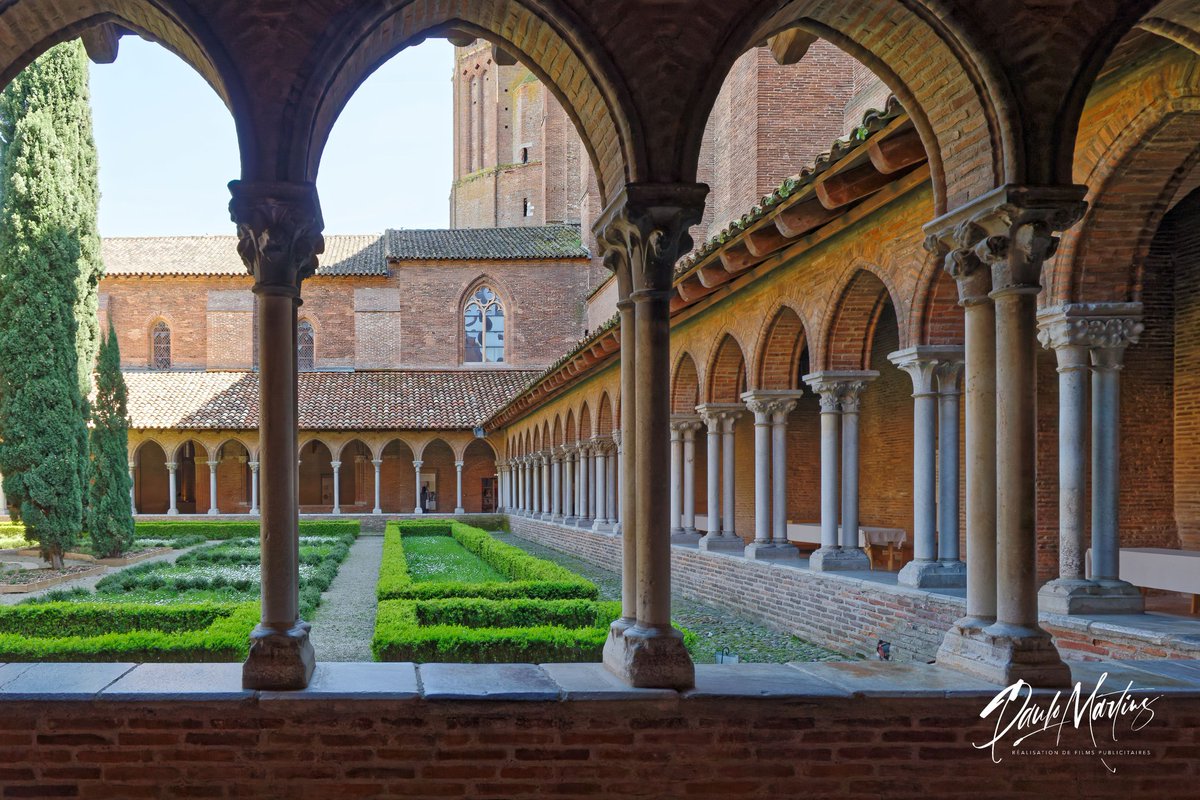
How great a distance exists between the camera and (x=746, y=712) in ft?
14.2

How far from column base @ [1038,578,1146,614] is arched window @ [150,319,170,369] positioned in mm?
35521

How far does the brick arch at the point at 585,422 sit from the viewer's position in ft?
73.5

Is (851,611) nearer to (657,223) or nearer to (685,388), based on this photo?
(657,223)

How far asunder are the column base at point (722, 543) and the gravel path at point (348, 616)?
450cm

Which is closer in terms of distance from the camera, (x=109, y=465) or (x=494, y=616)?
(x=494, y=616)

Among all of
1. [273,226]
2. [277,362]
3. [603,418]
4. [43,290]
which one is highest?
[43,290]

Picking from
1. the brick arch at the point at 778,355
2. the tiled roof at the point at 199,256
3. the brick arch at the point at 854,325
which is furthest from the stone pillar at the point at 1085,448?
the tiled roof at the point at 199,256

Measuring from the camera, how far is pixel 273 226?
4582 millimetres

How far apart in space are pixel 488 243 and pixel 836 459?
27.7m

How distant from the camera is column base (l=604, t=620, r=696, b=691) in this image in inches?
175

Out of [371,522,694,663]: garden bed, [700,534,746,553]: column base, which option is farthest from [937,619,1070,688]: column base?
[700,534,746,553]: column base

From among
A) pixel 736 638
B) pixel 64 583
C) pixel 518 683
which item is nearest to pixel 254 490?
pixel 64 583

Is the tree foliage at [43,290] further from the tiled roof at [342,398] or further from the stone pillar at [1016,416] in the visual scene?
the stone pillar at [1016,416]

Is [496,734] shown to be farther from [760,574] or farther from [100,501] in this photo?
[100,501]
